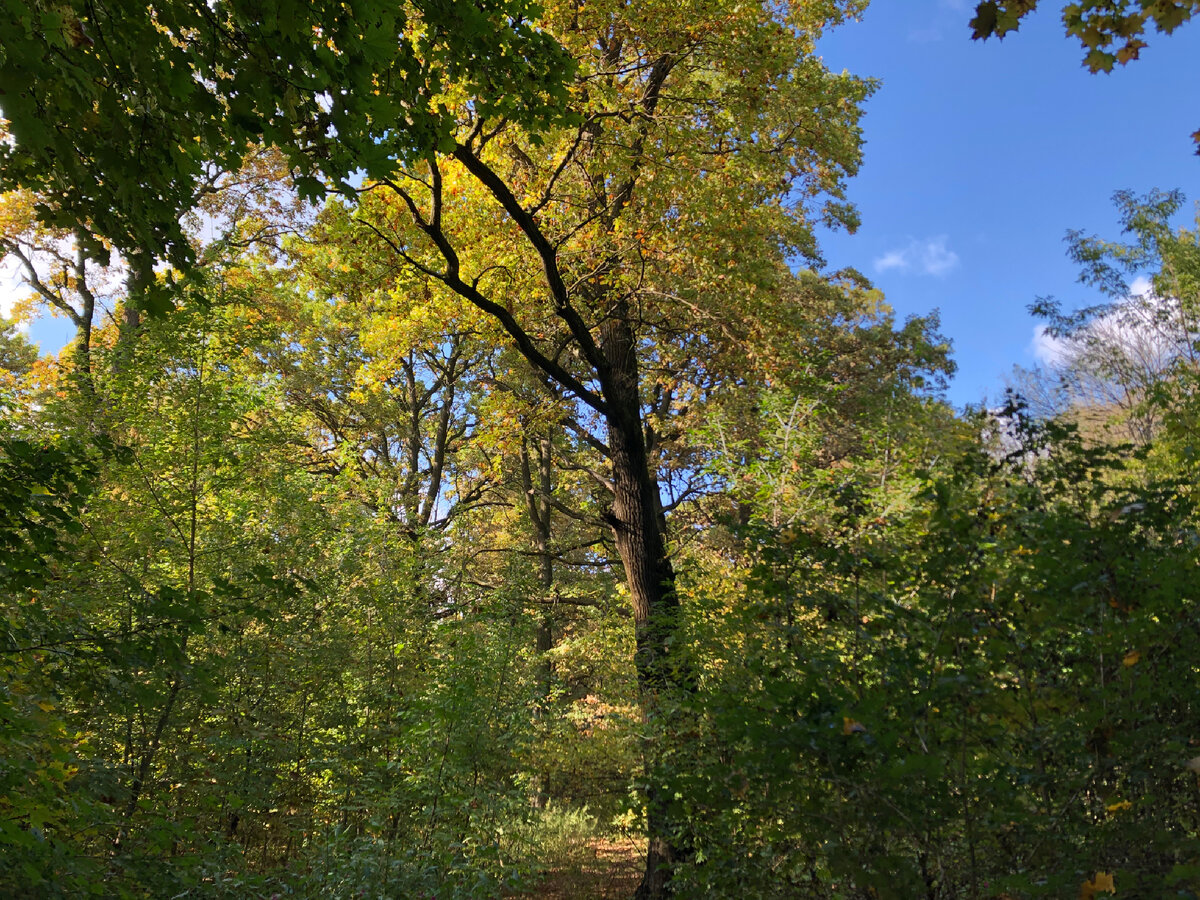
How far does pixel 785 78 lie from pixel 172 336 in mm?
6174

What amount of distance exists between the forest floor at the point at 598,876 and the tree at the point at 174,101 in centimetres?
718

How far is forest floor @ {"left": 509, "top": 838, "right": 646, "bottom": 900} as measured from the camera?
27.3 feet

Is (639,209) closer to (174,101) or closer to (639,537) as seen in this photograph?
(639,537)

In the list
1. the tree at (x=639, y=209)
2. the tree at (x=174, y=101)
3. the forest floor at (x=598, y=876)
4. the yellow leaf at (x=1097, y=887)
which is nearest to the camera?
the yellow leaf at (x=1097, y=887)

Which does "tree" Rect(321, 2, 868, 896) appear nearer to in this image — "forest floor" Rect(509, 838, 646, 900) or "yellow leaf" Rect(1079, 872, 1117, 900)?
"forest floor" Rect(509, 838, 646, 900)

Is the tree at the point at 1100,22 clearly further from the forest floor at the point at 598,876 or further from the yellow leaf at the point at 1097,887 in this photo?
the forest floor at the point at 598,876

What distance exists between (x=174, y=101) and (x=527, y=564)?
598 cm

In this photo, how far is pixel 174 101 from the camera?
2.63 metres

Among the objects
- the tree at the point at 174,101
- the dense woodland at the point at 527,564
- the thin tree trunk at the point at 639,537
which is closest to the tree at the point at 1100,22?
the dense woodland at the point at 527,564

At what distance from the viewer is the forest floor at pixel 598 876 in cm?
831

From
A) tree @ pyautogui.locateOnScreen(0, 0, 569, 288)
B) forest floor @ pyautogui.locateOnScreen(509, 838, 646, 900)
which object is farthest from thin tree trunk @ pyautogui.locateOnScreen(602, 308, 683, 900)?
tree @ pyautogui.locateOnScreen(0, 0, 569, 288)

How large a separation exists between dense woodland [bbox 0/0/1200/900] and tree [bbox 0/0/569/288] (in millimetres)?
21

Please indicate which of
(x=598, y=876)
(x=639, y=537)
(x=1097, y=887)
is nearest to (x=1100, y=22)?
(x=1097, y=887)

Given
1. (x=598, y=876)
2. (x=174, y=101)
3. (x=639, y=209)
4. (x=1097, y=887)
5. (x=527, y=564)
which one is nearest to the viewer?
(x=1097, y=887)
